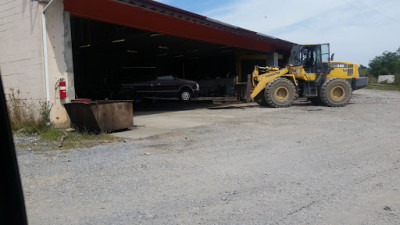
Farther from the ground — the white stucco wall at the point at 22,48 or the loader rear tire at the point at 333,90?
the white stucco wall at the point at 22,48

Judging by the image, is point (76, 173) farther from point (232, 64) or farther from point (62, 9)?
point (232, 64)

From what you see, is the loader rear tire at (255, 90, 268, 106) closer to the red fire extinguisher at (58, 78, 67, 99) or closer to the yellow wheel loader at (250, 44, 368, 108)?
the yellow wheel loader at (250, 44, 368, 108)

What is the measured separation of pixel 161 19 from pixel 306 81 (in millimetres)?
8054

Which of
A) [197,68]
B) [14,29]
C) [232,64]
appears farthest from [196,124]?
[197,68]

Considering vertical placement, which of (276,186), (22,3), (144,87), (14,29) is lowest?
(276,186)

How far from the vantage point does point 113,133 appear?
981cm

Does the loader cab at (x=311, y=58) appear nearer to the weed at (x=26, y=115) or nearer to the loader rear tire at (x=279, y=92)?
the loader rear tire at (x=279, y=92)

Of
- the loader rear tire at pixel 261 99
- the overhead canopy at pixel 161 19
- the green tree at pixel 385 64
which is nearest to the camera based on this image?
the overhead canopy at pixel 161 19

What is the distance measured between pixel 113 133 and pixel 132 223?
663 cm

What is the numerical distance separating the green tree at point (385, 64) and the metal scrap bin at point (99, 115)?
66.2 m

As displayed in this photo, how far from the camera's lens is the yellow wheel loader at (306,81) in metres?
15.9

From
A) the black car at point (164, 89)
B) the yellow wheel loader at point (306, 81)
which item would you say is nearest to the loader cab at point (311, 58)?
the yellow wheel loader at point (306, 81)

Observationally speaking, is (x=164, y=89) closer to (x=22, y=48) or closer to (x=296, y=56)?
(x=296, y=56)

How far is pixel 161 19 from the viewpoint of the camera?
14.0 m
